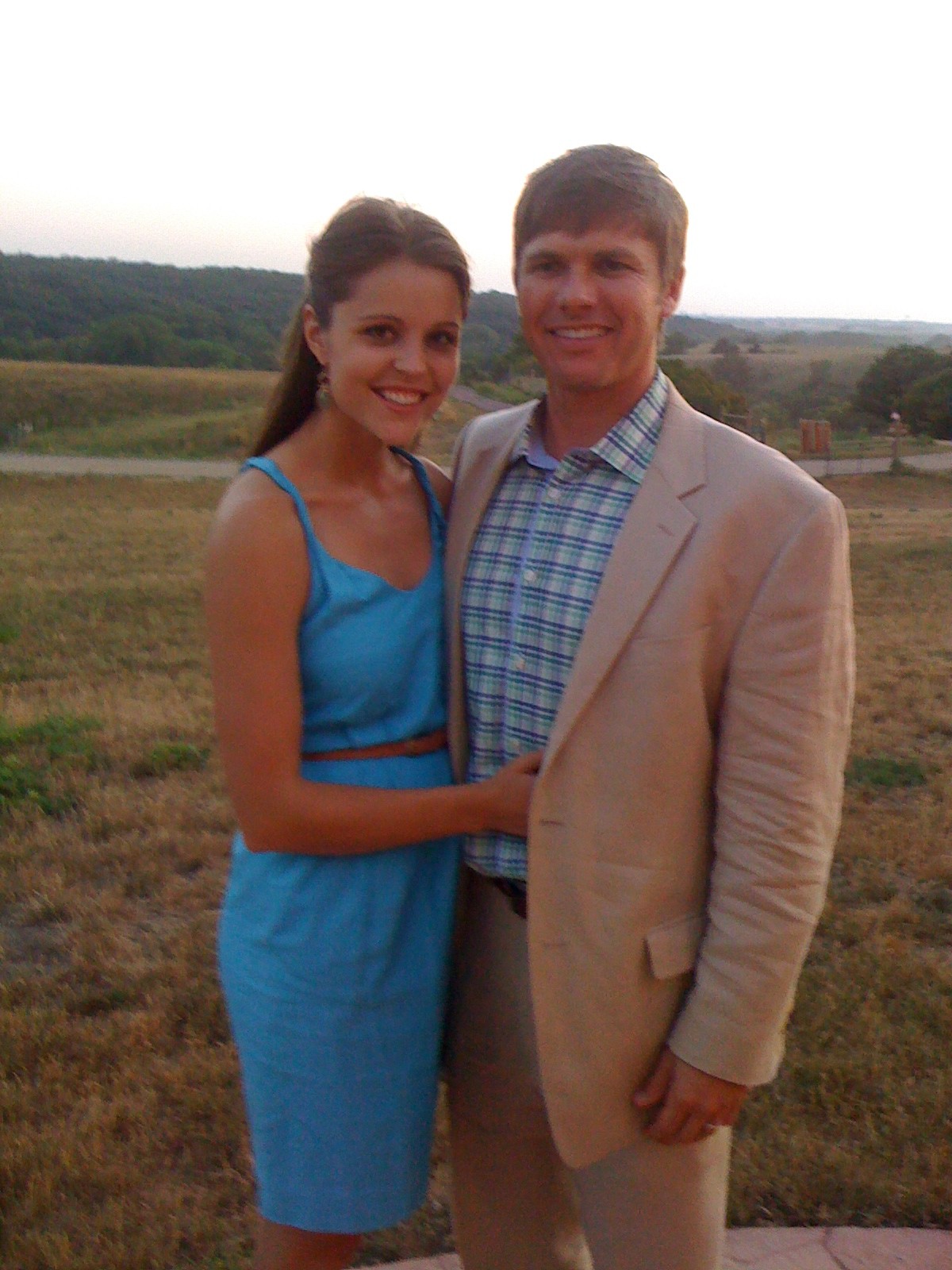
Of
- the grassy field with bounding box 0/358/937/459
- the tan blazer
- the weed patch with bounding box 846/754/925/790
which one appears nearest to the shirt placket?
the tan blazer

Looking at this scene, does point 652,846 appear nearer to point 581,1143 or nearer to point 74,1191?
point 581,1143

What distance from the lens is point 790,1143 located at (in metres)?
2.76

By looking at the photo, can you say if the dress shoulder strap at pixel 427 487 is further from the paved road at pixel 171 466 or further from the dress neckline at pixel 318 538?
the paved road at pixel 171 466

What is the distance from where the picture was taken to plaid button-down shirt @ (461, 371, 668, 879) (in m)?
1.67

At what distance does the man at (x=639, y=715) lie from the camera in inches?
60.2

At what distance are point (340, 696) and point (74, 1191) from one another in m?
1.59

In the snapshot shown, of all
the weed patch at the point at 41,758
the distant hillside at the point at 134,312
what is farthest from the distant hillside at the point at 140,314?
the weed patch at the point at 41,758

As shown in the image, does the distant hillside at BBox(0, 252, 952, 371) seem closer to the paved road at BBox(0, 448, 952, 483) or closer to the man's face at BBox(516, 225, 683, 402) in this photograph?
the paved road at BBox(0, 448, 952, 483)

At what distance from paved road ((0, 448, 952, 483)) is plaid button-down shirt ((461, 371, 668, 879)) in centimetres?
2055

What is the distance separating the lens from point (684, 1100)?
5.37 feet

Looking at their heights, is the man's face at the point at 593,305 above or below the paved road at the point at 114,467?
above

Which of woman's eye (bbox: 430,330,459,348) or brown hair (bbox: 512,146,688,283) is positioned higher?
brown hair (bbox: 512,146,688,283)

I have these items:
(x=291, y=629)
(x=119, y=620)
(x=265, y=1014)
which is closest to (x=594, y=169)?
(x=291, y=629)

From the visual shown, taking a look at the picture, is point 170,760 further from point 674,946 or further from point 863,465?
point 863,465
